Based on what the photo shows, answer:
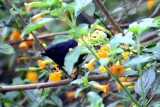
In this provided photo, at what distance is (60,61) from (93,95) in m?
0.21

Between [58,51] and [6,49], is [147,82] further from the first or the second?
[6,49]

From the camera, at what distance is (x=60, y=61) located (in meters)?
1.01

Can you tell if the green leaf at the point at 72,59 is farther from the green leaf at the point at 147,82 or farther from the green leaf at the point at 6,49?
the green leaf at the point at 6,49

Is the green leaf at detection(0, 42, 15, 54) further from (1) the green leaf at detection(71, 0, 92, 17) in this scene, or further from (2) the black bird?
(1) the green leaf at detection(71, 0, 92, 17)

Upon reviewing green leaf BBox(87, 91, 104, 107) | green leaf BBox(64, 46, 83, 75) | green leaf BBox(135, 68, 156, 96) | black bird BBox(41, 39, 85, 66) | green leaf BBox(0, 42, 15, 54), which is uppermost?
green leaf BBox(0, 42, 15, 54)

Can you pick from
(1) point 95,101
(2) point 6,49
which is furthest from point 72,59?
(2) point 6,49

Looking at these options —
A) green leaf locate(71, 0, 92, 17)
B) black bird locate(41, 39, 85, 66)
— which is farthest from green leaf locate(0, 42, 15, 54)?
green leaf locate(71, 0, 92, 17)

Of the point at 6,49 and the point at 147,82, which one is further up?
the point at 6,49

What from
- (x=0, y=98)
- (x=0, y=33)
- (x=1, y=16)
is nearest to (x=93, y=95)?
(x=0, y=33)

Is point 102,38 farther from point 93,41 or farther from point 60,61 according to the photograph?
point 60,61

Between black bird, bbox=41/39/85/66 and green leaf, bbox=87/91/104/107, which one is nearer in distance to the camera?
green leaf, bbox=87/91/104/107

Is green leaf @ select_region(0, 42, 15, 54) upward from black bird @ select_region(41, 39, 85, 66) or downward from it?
upward

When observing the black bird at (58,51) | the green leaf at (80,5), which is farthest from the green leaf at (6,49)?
the green leaf at (80,5)

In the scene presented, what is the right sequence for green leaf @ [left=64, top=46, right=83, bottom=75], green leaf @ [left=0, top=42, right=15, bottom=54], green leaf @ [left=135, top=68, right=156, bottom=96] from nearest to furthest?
green leaf @ [left=64, top=46, right=83, bottom=75]
green leaf @ [left=135, top=68, right=156, bottom=96]
green leaf @ [left=0, top=42, right=15, bottom=54]
